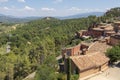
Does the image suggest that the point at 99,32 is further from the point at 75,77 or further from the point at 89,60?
the point at 75,77

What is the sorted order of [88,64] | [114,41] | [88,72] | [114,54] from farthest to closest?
[114,41], [114,54], [88,64], [88,72]

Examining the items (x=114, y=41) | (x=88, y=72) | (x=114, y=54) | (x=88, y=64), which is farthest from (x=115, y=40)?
(x=88, y=72)

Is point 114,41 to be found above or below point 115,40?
below

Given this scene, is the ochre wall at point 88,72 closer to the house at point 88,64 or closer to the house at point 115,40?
the house at point 88,64

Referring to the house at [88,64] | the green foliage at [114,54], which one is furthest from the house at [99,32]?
the house at [88,64]

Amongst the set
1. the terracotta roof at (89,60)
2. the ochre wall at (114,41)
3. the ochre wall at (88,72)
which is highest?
the ochre wall at (114,41)

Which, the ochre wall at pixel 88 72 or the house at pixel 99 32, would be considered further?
the house at pixel 99 32

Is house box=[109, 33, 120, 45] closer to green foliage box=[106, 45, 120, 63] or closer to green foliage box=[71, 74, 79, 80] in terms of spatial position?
green foliage box=[106, 45, 120, 63]

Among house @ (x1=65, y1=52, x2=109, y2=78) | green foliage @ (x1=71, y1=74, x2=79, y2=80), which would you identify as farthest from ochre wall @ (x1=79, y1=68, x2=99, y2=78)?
green foliage @ (x1=71, y1=74, x2=79, y2=80)
